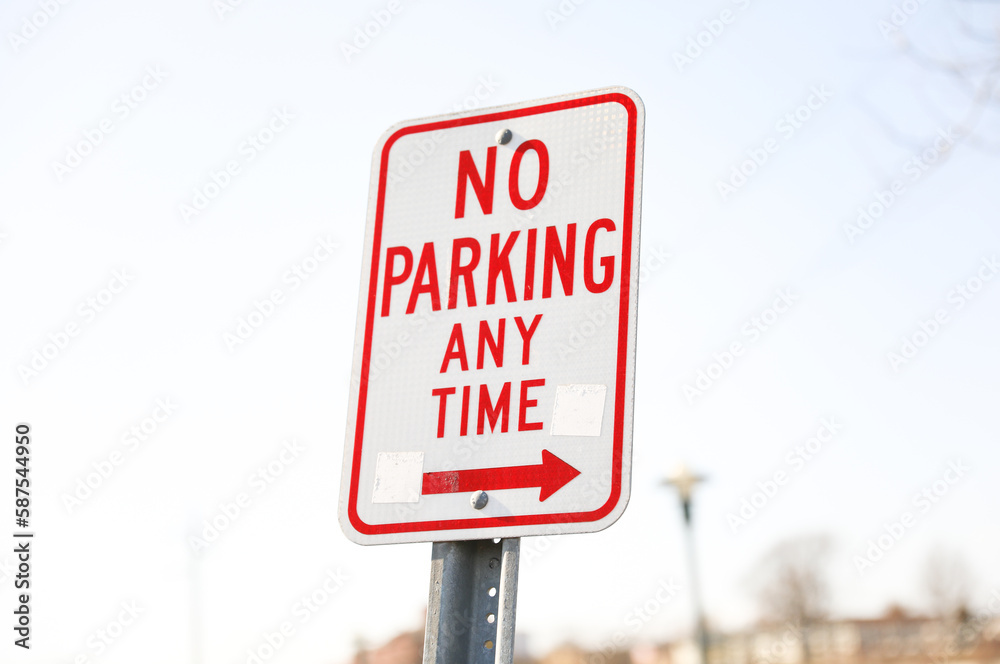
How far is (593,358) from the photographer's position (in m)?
1.75

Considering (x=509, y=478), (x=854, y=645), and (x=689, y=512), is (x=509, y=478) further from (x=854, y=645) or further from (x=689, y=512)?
(x=854, y=645)

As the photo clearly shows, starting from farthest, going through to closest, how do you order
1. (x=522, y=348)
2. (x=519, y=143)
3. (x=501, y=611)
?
(x=519, y=143), (x=522, y=348), (x=501, y=611)

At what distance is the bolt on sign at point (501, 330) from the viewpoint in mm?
1710

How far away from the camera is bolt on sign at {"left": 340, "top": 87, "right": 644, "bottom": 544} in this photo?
171 cm

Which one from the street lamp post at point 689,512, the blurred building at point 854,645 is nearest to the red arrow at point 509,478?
the street lamp post at point 689,512

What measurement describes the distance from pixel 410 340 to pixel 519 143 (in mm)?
455

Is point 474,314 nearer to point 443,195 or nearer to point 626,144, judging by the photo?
point 443,195

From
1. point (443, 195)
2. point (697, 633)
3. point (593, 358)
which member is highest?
point (443, 195)

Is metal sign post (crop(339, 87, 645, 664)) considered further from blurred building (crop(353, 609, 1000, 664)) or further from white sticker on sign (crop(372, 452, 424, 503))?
blurred building (crop(353, 609, 1000, 664))

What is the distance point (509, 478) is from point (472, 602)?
23 centimetres

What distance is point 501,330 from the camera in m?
1.83

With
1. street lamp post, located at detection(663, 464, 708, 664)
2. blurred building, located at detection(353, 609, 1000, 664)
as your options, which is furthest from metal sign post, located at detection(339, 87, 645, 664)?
blurred building, located at detection(353, 609, 1000, 664)

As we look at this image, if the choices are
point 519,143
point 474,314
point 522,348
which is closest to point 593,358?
point 522,348

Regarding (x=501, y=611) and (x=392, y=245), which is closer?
(x=501, y=611)
